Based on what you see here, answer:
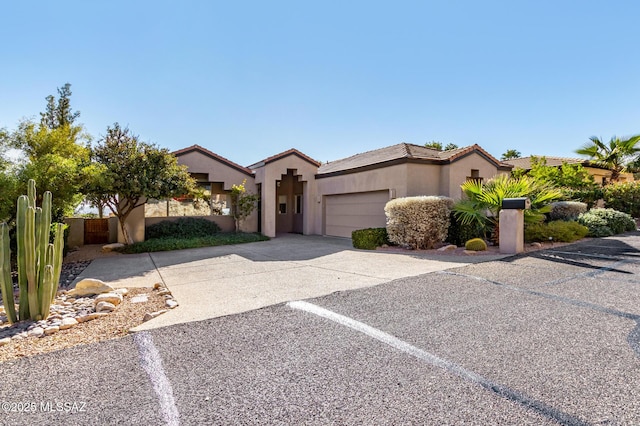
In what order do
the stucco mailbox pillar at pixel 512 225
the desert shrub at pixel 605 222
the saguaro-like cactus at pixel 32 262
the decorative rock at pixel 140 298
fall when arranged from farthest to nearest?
1. the desert shrub at pixel 605 222
2. the stucco mailbox pillar at pixel 512 225
3. the decorative rock at pixel 140 298
4. the saguaro-like cactus at pixel 32 262

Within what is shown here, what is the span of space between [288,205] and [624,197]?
1952 cm

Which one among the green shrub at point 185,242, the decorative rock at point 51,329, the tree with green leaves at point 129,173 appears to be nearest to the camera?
the decorative rock at point 51,329

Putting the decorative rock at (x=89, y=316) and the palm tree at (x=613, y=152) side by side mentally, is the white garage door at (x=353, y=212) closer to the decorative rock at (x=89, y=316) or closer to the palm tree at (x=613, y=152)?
the decorative rock at (x=89, y=316)

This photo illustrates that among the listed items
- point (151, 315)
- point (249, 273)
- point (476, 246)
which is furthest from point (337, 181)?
point (151, 315)

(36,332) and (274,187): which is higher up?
(274,187)

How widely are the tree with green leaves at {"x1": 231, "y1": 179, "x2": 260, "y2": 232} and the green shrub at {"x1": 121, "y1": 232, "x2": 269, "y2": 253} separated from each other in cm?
136

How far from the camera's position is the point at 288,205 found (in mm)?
20875

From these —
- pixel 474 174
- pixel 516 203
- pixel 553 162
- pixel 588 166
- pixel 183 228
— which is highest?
pixel 553 162

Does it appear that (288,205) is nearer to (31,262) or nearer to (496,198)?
(496,198)

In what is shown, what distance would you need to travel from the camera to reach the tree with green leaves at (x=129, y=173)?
11.4m

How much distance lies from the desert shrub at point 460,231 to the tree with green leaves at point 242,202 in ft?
31.0

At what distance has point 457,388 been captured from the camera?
2.70 meters

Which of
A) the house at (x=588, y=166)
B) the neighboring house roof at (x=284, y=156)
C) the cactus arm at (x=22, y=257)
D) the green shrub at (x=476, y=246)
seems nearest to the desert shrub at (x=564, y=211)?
the green shrub at (x=476, y=246)

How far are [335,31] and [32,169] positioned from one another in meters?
10.5
